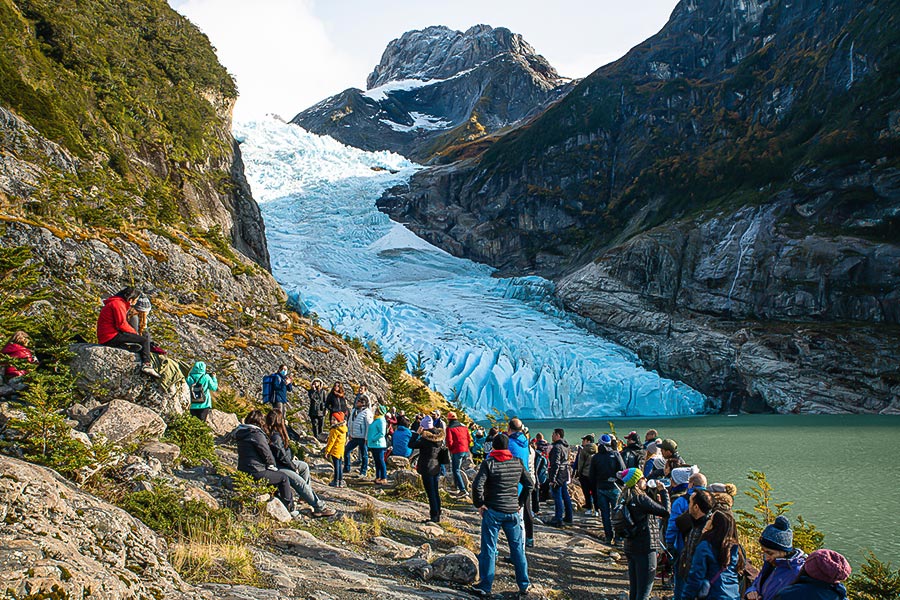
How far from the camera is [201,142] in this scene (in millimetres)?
21766

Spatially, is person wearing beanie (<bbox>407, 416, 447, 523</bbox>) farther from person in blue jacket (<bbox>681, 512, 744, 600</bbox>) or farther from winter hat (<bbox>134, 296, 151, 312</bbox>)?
winter hat (<bbox>134, 296, 151, 312</bbox>)

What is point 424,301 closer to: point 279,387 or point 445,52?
point 279,387

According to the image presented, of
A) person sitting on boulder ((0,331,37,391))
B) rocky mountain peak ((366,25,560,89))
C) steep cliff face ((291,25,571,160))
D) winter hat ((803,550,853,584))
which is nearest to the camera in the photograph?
winter hat ((803,550,853,584))

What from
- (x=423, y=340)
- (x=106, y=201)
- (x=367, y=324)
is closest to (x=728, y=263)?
(x=423, y=340)

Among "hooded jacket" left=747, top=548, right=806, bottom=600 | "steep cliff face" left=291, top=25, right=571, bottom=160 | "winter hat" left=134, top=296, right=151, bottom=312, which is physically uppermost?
"steep cliff face" left=291, top=25, right=571, bottom=160

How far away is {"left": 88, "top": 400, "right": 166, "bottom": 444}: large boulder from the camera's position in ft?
19.5

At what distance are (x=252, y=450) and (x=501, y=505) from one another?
2716 millimetres

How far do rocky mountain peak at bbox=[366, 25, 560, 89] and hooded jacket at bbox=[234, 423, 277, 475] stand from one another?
141242 millimetres

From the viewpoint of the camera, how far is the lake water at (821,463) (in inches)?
451

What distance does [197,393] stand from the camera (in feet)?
27.7

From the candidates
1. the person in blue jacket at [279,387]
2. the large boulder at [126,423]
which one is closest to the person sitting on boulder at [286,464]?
the large boulder at [126,423]

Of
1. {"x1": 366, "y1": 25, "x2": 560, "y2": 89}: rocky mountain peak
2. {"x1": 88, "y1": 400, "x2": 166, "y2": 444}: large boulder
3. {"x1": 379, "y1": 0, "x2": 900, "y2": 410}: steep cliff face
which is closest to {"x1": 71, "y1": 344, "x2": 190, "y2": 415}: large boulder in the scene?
{"x1": 88, "y1": 400, "x2": 166, "y2": 444}: large boulder

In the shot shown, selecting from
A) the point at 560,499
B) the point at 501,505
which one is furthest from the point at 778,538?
the point at 560,499

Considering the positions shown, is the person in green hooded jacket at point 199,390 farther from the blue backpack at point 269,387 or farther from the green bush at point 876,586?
the green bush at point 876,586
